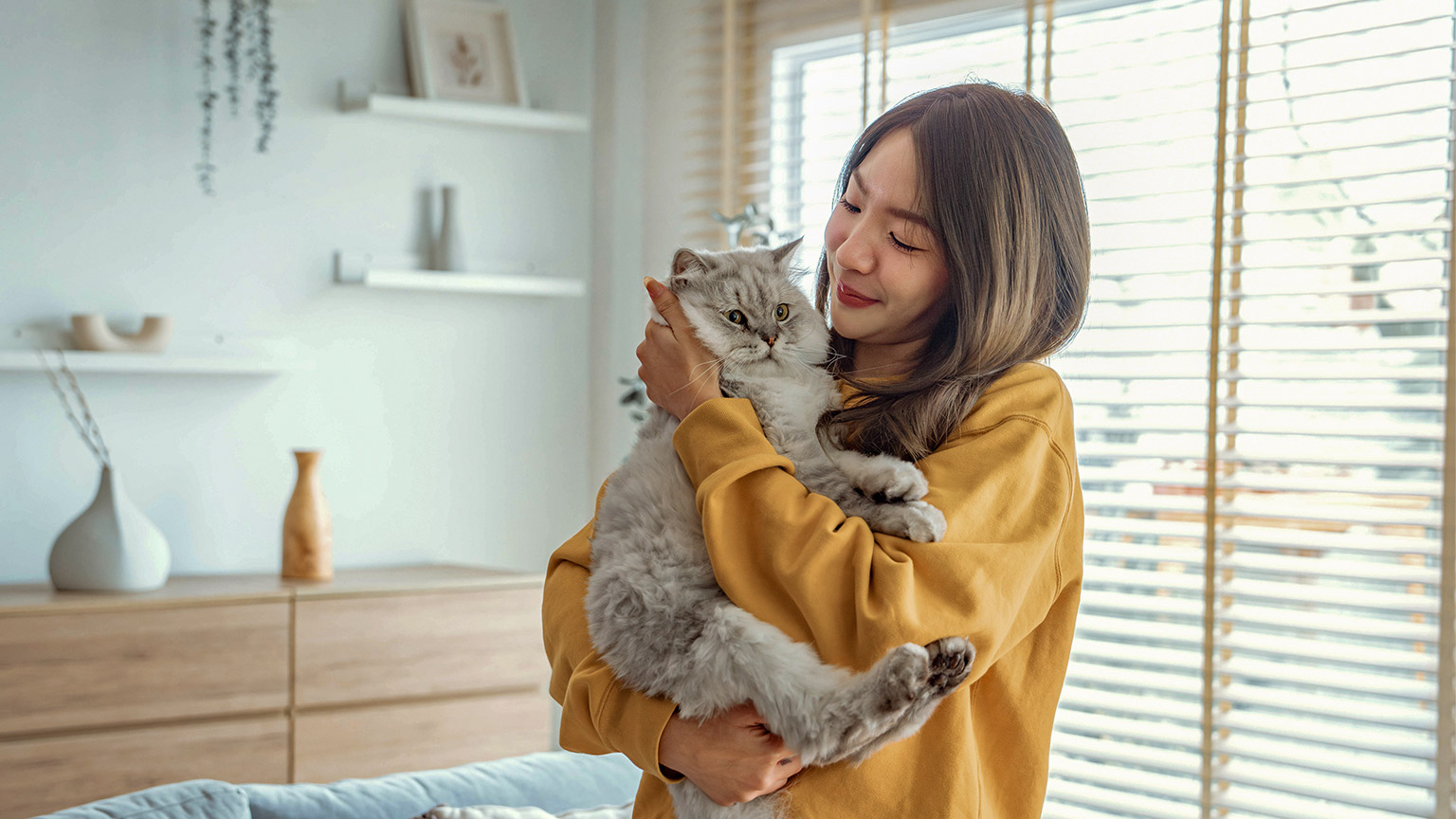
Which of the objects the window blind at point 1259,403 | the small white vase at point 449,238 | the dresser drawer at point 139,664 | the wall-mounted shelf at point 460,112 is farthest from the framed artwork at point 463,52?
the dresser drawer at point 139,664

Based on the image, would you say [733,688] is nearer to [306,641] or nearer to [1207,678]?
[1207,678]

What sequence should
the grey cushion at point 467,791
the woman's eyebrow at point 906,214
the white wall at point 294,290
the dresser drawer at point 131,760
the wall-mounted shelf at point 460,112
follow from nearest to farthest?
1. the woman's eyebrow at point 906,214
2. the grey cushion at point 467,791
3. the dresser drawer at point 131,760
4. the white wall at point 294,290
5. the wall-mounted shelf at point 460,112

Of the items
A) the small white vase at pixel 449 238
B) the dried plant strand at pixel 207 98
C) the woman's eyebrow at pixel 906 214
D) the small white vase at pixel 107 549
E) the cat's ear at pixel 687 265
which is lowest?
the small white vase at pixel 107 549

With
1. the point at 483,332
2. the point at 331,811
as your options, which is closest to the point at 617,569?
the point at 331,811

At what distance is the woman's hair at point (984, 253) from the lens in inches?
48.9

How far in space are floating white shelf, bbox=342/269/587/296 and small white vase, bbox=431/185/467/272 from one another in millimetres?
35

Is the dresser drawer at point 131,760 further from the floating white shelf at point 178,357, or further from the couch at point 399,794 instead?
the floating white shelf at point 178,357

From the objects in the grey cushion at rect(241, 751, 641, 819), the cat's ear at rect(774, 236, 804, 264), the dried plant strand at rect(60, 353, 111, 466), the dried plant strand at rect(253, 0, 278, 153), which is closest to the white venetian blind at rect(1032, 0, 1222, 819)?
the grey cushion at rect(241, 751, 641, 819)

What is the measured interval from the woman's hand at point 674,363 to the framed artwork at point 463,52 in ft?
7.42

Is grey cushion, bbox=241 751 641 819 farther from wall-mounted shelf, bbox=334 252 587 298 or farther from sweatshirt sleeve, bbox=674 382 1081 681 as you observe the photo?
wall-mounted shelf, bbox=334 252 587 298

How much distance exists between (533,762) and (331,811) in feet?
1.33

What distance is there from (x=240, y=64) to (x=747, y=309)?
2365mm

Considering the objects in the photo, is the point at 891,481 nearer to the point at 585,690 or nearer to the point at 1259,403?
the point at 585,690

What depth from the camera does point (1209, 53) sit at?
8.09 feet
